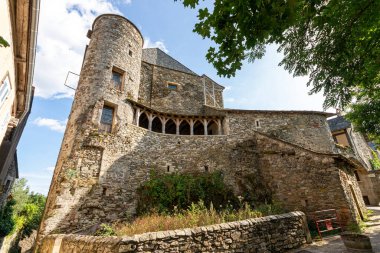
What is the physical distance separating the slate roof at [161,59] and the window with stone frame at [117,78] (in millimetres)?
7115

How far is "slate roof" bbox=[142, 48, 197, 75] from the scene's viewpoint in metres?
20.1

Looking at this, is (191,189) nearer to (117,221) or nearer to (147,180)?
(147,180)

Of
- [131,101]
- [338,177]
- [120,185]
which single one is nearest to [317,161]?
[338,177]

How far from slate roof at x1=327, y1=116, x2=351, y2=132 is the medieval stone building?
7.55 m

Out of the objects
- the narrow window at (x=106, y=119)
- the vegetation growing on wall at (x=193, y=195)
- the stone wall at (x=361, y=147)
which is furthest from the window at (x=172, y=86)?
the stone wall at (x=361, y=147)

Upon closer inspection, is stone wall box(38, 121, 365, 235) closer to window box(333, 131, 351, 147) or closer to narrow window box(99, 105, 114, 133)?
narrow window box(99, 105, 114, 133)

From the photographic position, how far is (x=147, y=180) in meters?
10.8

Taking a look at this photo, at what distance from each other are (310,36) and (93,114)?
33.8 ft

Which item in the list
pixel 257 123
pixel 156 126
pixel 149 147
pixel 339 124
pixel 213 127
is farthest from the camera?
pixel 339 124

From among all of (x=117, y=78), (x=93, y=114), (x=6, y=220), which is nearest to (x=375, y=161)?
(x=117, y=78)

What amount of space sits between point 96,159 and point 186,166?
5.05 m

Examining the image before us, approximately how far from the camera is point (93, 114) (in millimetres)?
10758

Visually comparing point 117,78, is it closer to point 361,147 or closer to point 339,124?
point 339,124

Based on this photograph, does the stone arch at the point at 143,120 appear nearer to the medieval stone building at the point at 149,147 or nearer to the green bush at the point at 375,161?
the medieval stone building at the point at 149,147
